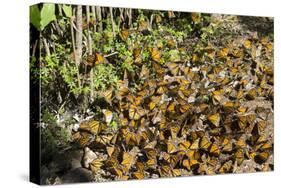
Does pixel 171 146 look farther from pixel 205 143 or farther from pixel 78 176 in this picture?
pixel 78 176

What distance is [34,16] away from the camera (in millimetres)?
6117

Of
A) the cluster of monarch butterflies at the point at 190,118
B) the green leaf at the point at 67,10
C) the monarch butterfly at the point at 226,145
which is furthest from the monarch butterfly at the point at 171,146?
the green leaf at the point at 67,10

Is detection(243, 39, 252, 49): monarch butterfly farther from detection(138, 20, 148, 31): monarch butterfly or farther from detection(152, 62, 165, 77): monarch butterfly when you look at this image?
detection(138, 20, 148, 31): monarch butterfly

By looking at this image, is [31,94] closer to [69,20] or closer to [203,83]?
[69,20]

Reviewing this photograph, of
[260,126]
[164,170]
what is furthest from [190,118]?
[260,126]

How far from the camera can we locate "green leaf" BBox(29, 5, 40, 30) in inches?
239

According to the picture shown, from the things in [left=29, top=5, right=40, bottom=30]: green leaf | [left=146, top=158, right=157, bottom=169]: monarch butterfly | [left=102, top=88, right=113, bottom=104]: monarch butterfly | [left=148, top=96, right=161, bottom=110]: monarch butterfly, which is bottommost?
[left=146, top=158, right=157, bottom=169]: monarch butterfly

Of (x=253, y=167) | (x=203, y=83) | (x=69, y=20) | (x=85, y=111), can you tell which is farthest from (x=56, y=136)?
(x=253, y=167)

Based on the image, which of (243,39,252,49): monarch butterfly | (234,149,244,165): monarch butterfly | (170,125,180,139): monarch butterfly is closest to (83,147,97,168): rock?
(170,125,180,139): monarch butterfly

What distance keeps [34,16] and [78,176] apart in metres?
1.43

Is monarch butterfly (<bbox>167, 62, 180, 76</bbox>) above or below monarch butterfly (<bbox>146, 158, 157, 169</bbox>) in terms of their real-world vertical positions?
above

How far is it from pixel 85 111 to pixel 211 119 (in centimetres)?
130

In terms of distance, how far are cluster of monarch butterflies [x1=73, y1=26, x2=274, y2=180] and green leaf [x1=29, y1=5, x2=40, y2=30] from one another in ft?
2.56

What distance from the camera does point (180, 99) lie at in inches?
262
